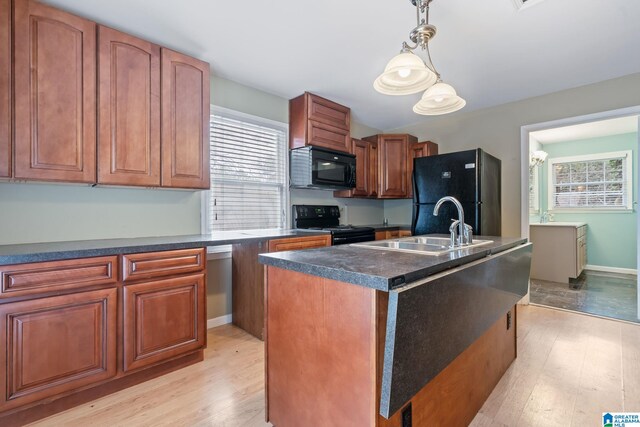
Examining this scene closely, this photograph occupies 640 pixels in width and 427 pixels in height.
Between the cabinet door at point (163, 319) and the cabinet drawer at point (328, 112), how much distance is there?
2.16 m

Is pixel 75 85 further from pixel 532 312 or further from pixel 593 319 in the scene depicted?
pixel 593 319

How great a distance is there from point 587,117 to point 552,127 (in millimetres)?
305

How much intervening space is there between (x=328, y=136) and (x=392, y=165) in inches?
48.5

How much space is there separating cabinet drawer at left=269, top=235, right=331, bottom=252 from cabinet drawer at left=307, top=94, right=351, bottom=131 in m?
1.37

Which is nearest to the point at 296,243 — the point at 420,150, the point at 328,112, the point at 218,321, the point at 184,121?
the point at 218,321

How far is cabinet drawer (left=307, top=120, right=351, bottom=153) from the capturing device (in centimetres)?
337

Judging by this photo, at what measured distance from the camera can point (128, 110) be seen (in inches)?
83.0

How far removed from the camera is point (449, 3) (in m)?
1.92

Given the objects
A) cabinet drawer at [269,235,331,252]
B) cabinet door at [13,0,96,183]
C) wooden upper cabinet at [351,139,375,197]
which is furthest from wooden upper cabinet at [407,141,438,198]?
cabinet door at [13,0,96,183]

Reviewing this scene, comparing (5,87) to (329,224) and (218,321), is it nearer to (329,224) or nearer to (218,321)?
(218,321)

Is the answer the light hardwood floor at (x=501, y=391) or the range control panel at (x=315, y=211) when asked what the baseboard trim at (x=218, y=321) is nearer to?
the light hardwood floor at (x=501, y=391)

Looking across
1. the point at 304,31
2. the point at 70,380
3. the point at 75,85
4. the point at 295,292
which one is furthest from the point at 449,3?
the point at 70,380

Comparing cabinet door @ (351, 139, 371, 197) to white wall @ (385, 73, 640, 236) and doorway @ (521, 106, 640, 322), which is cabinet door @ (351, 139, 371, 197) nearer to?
white wall @ (385, 73, 640, 236)

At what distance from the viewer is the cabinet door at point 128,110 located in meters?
2.01
